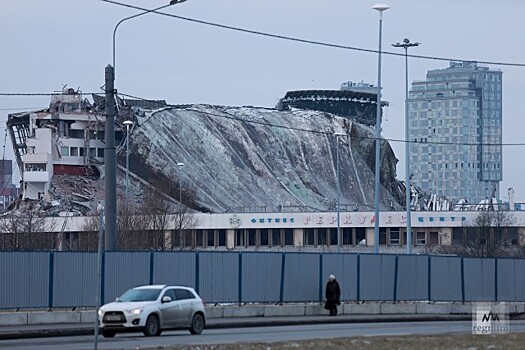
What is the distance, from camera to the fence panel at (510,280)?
5756 cm

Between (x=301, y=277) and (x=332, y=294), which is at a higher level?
(x=301, y=277)

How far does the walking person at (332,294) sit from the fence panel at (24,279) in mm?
12002

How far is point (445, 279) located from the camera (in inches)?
2189

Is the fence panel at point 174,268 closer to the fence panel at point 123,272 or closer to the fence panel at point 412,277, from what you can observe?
the fence panel at point 123,272

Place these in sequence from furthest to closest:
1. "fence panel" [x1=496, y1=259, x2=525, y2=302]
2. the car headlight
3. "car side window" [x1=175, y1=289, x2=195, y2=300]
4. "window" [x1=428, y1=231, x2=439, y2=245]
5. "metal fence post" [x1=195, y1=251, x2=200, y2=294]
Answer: "window" [x1=428, y1=231, x2=439, y2=245], "fence panel" [x1=496, y1=259, x2=525, y2=302], "metal fence post" [x1=195, y1=251, x2=200, y2=294], "car side window" [x1=175, y1=289, x2=195, y2=300], the car headlight

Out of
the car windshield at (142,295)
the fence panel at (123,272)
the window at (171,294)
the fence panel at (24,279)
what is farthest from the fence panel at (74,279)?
the window at (171,294)

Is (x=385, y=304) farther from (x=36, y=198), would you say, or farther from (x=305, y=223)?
(x=36, y=198)

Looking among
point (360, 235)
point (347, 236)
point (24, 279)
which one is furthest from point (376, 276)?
point (360, 235)

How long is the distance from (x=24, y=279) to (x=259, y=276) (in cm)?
1101

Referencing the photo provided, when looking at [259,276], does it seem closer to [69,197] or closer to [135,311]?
[135,311]

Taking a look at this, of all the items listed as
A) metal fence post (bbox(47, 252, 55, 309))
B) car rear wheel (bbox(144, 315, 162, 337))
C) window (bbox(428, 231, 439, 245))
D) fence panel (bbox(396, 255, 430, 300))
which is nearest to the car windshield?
car rear wheel (bbox(144, 315, 162, 337))

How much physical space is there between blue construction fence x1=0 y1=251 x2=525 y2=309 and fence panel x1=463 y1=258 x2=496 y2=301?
0.15 feet

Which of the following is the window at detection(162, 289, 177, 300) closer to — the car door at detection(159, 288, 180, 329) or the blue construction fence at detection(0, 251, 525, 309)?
the car door at detection(159, 288, 180, 329)

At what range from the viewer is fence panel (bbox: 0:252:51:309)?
40.4 m
